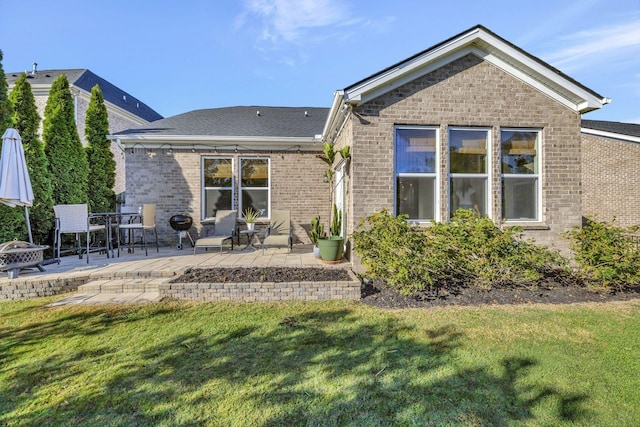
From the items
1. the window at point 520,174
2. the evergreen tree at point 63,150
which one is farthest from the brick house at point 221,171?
the window at point 520,174

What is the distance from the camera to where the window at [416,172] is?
607 centimetres

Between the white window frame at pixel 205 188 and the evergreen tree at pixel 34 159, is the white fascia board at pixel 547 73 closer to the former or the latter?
the white window frame at pixel 205 188

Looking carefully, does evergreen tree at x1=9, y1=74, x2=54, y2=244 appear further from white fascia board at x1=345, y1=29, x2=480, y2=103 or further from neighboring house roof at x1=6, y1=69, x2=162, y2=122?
white fascia board at x1=345, y1=29, x2=480, y2=103

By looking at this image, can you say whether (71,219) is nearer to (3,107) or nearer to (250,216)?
(3,107)

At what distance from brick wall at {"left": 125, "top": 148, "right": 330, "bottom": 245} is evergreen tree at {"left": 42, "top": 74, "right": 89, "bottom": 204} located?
151 cm

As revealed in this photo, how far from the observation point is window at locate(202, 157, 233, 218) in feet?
30.7

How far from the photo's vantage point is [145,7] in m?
7.66

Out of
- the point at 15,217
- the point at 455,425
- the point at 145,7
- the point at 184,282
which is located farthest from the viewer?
the point at 145,7

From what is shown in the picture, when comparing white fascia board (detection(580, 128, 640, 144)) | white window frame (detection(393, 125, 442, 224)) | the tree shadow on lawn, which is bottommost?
the tree shadow on lawn

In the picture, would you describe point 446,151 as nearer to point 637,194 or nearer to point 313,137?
point 313,137

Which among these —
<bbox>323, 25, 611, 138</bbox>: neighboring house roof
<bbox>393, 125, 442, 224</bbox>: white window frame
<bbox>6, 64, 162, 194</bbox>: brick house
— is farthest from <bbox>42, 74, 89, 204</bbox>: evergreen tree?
<bbox>393, 125, 442, 224</bbox>: white window frame

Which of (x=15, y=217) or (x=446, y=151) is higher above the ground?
(x=446, y=151)

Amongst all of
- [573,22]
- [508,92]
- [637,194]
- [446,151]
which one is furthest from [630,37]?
[637,194]

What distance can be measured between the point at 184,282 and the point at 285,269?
5.78 feet
